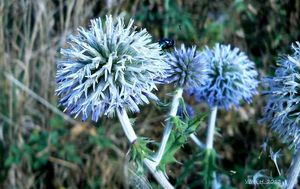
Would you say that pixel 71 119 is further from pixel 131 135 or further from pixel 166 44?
pixel 131 135

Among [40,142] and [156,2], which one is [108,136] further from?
[156,2]

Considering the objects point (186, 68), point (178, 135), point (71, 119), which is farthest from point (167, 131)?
point (71, 119)

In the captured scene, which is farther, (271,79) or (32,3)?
(32,3)

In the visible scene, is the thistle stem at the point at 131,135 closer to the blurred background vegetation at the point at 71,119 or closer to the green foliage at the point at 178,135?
the green foliage at the point at 178,135

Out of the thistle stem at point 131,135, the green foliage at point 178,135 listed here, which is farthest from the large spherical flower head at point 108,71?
the green foliage at point 178,135

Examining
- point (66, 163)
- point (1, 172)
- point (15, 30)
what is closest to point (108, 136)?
point (66, 163)

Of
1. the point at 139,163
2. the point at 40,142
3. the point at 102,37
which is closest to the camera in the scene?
the point at 139,163

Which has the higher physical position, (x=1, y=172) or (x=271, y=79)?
(x=271, y=79)
